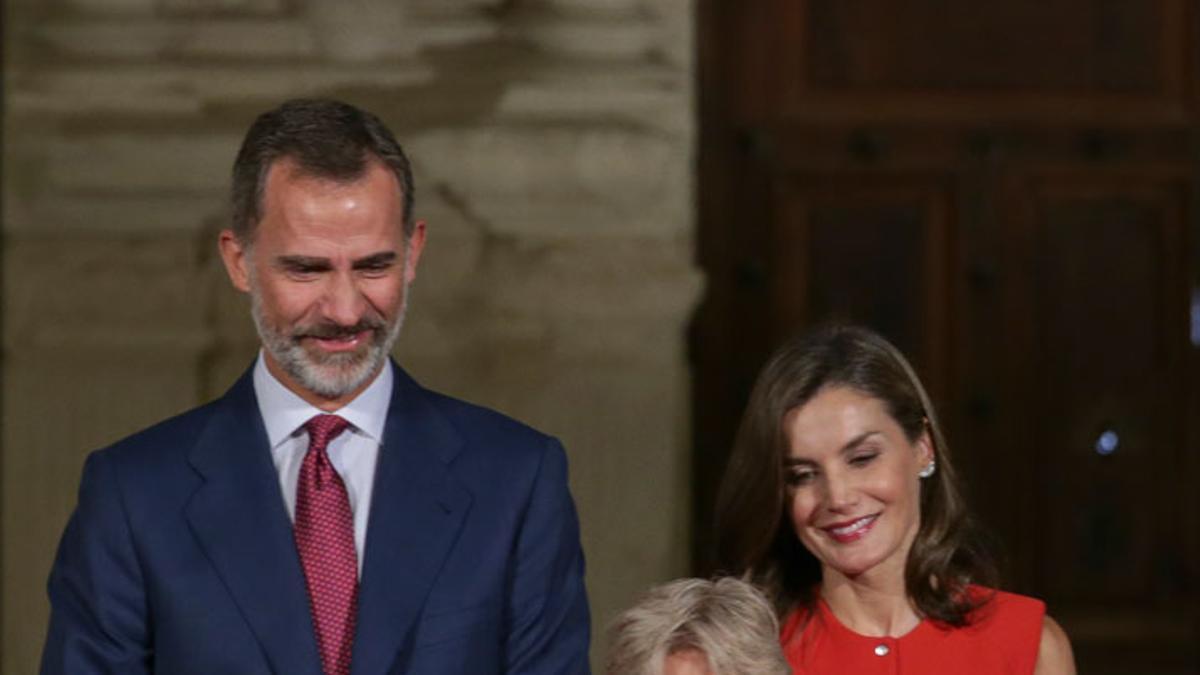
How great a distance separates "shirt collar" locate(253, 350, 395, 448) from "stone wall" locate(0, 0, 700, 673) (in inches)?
80.0

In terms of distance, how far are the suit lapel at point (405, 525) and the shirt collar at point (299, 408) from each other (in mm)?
16

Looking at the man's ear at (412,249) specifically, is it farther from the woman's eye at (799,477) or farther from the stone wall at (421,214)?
the stone wall at (421,214)

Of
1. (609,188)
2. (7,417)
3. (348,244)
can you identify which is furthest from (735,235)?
(348,244)

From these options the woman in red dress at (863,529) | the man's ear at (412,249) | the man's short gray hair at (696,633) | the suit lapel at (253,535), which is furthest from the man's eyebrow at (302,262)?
the woman in red dress at (863,529)

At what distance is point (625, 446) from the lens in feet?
15.4

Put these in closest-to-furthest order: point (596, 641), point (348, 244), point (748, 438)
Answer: point (348, 244) → point (748, 438) → point (596, 641)

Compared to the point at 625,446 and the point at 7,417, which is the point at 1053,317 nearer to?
the point at 625,446

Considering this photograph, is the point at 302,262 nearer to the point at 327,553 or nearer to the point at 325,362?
the point at 325,362

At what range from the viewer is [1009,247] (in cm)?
496

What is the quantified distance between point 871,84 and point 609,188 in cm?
66

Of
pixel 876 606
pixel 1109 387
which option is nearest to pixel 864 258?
pixel 1109 387

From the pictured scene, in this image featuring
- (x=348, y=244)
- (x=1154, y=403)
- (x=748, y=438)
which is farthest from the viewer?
(x=1154, y=403)

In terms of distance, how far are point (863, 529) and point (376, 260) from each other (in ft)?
3.04

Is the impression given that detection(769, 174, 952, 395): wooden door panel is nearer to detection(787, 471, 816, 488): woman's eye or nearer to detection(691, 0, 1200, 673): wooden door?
detection(691, 0, 1200, 673): wooden door
